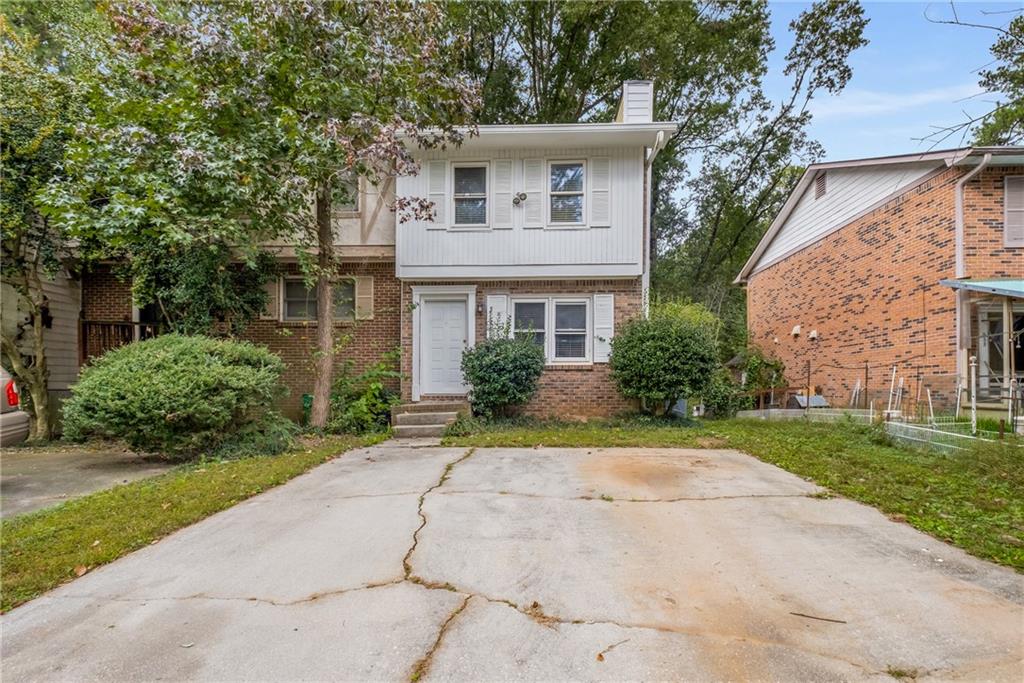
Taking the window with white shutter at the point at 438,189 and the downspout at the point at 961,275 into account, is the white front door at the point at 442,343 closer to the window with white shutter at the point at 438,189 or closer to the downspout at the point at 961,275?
the window with white shutter at the point at 438,189

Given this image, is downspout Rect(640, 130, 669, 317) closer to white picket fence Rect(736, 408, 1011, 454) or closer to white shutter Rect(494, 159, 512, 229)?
white shutter Rect(494, 159, 512, 229)

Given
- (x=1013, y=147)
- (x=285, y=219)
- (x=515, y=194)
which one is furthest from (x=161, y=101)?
(x=1013, y=147)

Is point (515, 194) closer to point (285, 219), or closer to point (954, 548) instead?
point (285, 219)

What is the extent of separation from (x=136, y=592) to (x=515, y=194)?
8.46 m

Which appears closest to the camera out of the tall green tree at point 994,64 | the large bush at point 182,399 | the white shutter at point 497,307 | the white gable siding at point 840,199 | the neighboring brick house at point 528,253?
the tall green tree at point 994,64

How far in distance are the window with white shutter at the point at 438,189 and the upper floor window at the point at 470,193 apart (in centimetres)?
20

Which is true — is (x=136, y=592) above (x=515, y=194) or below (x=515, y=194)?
below

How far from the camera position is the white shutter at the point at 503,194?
386 inches

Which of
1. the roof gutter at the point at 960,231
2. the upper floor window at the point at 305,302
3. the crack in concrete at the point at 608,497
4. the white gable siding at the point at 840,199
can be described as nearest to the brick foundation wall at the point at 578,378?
the upper floor window at the point at 305,302

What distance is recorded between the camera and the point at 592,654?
7.16ft

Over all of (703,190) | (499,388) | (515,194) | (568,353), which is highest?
(703,190)

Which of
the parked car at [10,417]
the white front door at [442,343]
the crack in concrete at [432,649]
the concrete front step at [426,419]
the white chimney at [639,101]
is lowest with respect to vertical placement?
the crack in concrete at [432,649]

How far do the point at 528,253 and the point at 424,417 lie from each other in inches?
146

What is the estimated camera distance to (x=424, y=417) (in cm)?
874
